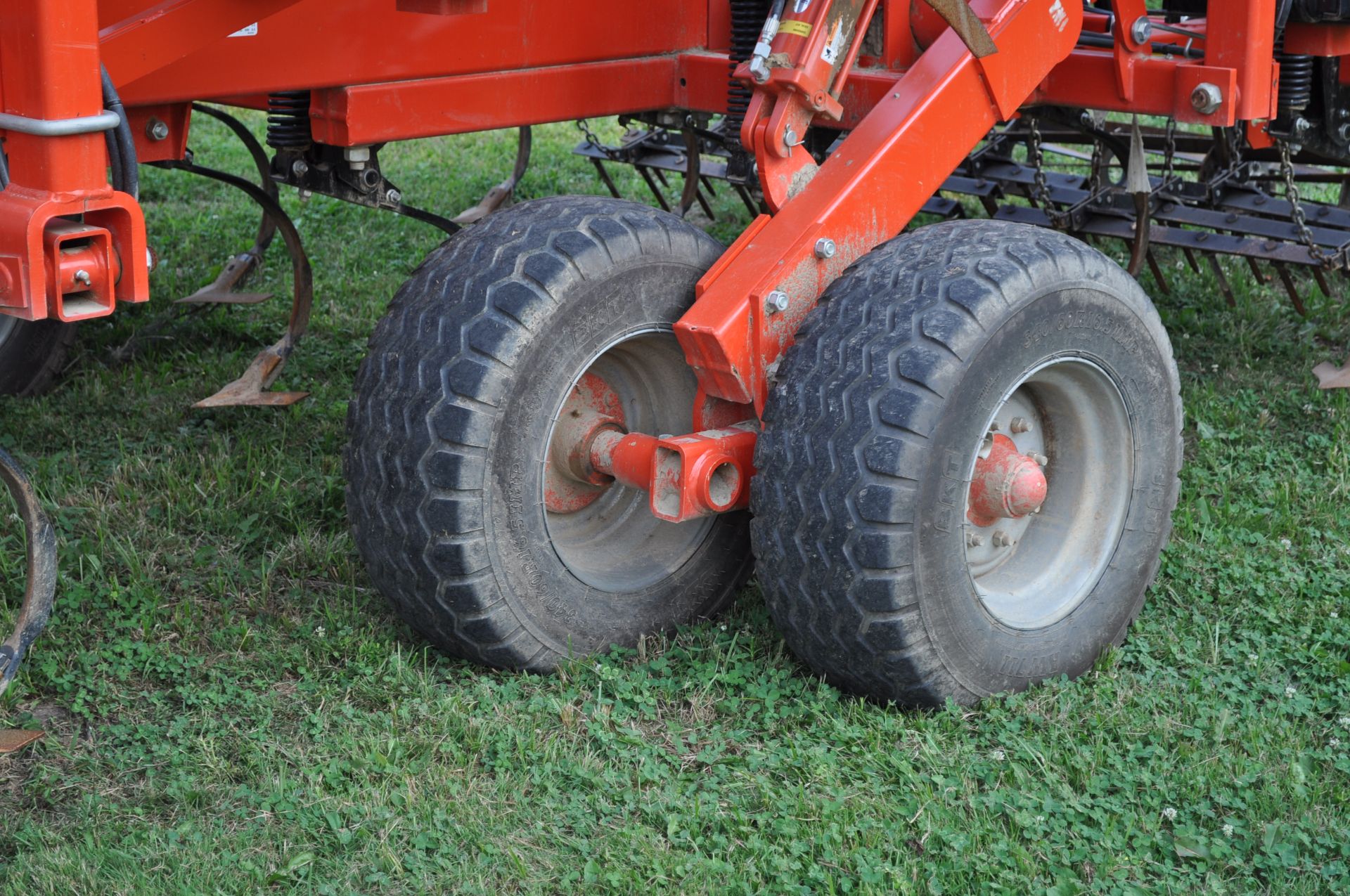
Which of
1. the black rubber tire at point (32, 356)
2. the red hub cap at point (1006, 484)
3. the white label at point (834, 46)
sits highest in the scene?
the white label at point (834, 46)

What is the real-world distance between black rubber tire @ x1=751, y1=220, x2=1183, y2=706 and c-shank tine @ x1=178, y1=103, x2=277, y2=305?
9.16ft

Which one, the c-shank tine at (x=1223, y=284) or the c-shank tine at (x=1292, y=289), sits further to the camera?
the c-shank tine at (x=1223, y=284)

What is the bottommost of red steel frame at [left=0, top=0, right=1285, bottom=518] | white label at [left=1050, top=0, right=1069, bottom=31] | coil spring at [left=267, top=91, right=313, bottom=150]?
coil spring at [left=267, top=91, right=313, bottom=150]

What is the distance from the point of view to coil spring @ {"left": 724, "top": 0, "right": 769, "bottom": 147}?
397 centimetres

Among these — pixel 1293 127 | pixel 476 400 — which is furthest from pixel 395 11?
pixel 1293 127

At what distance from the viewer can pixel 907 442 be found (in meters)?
2.85

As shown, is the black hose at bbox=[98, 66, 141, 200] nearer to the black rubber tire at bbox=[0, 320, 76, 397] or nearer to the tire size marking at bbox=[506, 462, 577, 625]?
the tire size marking at bbox=[506, 462, 577, 625]

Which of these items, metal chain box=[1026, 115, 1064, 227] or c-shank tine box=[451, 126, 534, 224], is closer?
metal chain box=[1026, 115, 1064, 227]

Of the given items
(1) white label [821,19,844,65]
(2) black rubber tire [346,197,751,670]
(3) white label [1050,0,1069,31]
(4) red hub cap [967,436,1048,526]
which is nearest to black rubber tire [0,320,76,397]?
(2) black rubber tire [346,197,751,670]

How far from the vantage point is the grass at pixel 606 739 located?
103 inches

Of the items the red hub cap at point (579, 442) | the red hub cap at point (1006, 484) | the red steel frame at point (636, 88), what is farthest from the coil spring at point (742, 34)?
the red hub cap at point (1006, 484)

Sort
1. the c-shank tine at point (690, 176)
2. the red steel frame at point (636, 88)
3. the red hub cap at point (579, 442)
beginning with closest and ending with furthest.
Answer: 1. the red steel frame at point (636, 88)
2. the red hub cap at point (579, 442)
3. the c-shank tine at point (690, 176)

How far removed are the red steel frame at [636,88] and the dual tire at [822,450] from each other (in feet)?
0.51

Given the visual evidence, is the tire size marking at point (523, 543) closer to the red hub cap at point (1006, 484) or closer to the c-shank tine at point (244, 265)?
the red hub cap at point (1006, 484)
